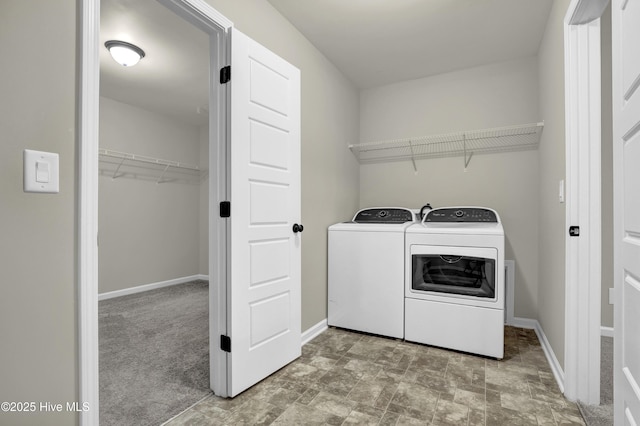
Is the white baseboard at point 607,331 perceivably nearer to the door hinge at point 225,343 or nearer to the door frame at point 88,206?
the door hinge at point 225,343

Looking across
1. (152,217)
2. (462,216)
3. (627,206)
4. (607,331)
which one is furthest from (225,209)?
(152,217)

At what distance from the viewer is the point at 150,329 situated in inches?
114

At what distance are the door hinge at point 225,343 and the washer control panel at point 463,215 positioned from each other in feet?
6.24

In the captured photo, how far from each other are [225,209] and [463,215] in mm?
2050

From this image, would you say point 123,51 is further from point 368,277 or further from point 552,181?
point 552,181

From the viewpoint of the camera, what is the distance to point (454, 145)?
3.18 metres

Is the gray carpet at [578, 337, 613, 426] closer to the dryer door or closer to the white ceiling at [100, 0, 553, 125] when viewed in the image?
the dryer door

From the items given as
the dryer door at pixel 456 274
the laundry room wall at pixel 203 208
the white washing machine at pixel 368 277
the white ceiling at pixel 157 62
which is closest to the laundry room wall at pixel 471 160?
the white washing machine at pixel 368 277

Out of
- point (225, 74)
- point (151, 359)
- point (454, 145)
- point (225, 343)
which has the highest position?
point (225, 74)

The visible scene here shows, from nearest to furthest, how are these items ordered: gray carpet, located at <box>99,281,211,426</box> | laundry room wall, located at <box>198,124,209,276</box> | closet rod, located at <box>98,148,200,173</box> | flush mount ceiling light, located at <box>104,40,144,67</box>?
1. gray carpet, located at <box>99,281,211,426</box>
2. flush mount ceiling light, located at <box>104,40,144,67</box>
3. closet rod, located at <box>98,148,200,173</box>
4. laundry room wall, located at <box>198,124,209,276</box>

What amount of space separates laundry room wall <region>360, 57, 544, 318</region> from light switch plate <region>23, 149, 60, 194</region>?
293 cm

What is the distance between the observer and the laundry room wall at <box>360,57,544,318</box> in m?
2.90

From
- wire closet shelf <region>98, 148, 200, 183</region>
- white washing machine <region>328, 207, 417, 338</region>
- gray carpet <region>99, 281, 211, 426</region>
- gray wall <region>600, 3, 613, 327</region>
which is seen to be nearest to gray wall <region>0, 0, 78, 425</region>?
gray carpet <region>99, 281, 211, 426</region>

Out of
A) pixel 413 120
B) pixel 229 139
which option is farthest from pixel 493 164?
pixel 229 139
